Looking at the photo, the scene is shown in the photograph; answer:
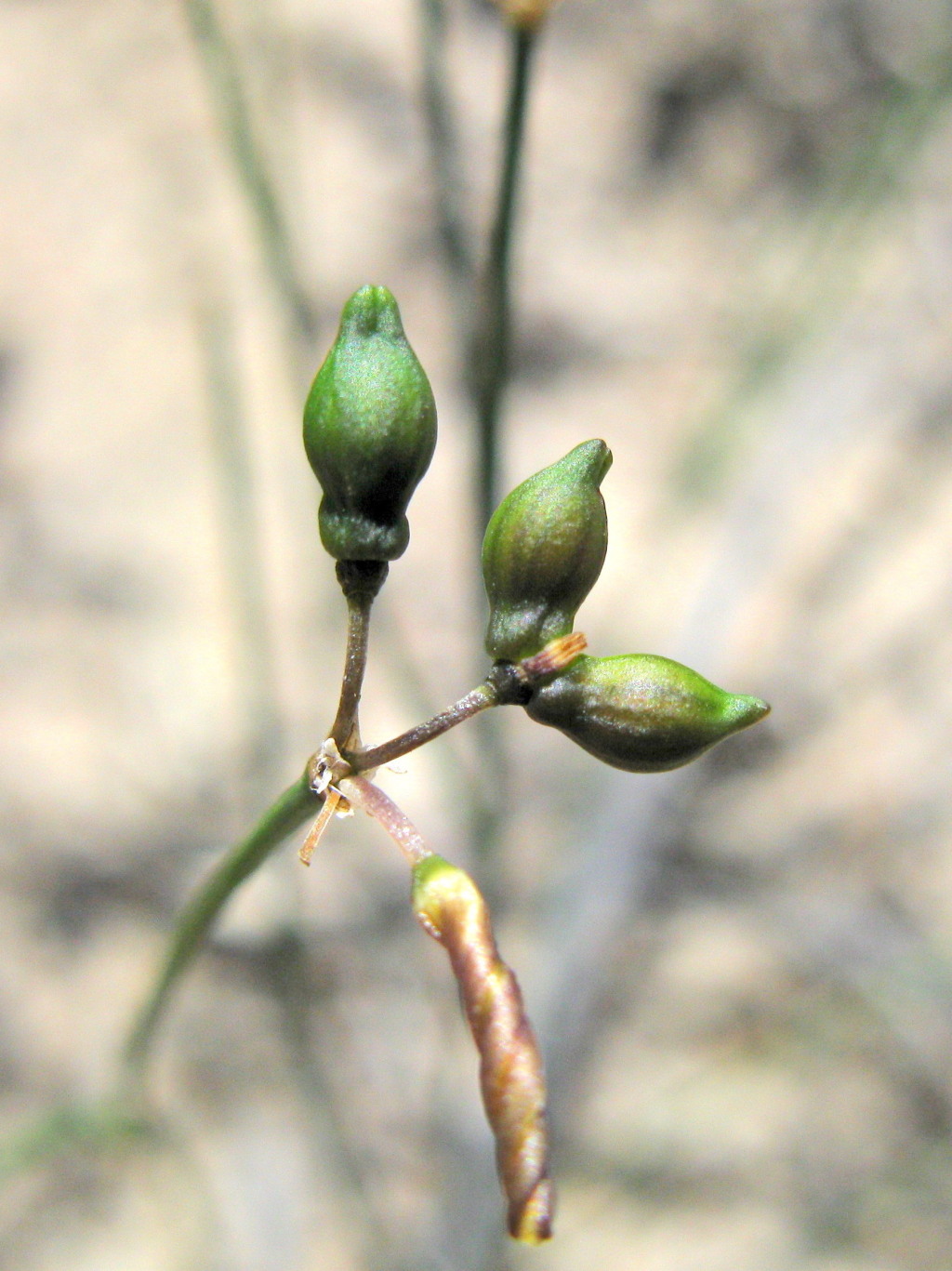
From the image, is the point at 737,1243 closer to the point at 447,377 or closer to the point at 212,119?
the point at 447,377

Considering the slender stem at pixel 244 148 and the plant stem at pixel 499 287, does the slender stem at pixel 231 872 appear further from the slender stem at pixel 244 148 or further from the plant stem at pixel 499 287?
the slender stem at pixel 244 148

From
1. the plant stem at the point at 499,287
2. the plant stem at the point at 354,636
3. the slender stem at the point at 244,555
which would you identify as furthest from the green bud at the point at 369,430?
the slender stem at the point at 244,555

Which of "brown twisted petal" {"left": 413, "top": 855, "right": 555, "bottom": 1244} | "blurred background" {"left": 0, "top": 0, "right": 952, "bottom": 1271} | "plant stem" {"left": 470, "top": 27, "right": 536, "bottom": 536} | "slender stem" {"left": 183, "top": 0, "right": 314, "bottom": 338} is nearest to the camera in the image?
"brown twisted petal" {"left": 413, "top": 855, "right": 555, "bottom": 1244}

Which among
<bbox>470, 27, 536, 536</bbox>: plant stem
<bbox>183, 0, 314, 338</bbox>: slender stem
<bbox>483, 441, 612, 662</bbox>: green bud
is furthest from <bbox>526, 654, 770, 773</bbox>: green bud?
<bbox>183, 0, 314, 338</bbox>: slender stem

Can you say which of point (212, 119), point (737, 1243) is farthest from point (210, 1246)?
point (212, 119)

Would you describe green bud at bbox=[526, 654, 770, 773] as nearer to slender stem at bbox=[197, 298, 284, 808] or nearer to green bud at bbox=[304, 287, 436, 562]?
green bud at bbox=[304, 287, 436, 562]

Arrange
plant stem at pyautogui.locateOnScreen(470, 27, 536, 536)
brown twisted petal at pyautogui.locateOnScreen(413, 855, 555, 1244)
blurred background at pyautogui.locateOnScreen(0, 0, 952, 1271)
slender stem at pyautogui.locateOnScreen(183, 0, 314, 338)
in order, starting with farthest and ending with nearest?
blurred background at pyautogui.locateOnScreen(0, 0, 952, 1271) → slender stem at pyautogui.locateOnScreen(183, 0, 314, 338) → plant stem at pyautogui.locateOnScreen(470, 27, 536, 536) → brown twisted petal at pyautogui.locateOnScreen(413, 855, 555, 1244)

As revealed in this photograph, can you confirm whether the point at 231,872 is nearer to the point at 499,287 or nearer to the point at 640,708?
the point at 640,708
